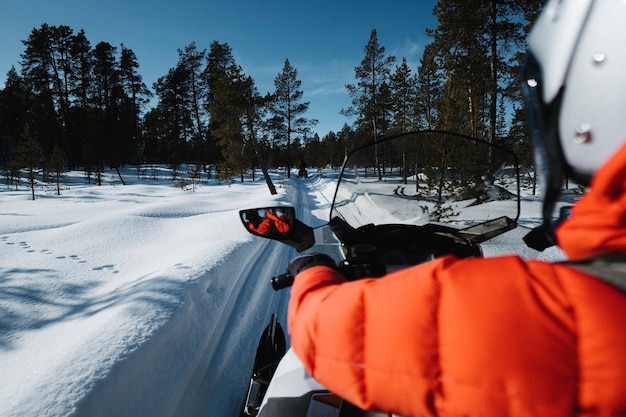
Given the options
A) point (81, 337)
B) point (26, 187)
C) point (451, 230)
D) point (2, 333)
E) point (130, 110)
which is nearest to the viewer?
point (451, 230)

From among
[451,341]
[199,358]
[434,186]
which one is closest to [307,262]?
[451,341]

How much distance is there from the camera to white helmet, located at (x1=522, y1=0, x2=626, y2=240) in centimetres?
78

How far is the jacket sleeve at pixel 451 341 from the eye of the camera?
52cm

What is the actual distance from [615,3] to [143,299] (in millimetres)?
3413

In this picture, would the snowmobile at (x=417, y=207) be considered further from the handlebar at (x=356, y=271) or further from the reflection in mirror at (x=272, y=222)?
the handlebar at (x=356, y=271)

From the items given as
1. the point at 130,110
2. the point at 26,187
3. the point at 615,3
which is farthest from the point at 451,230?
the point at 130,110

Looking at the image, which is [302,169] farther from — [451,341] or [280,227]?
[451,341]

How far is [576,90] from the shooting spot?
918mm

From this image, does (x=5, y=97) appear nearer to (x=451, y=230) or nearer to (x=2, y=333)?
(x=2, y=333)

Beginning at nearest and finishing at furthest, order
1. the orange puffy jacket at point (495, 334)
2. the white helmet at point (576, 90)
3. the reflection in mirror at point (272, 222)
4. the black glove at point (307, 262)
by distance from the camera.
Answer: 1. the orange puffy jacket at point (495, 334)
2. the white helmet at point (576, 90)
3. the black glove at point (307, 262)
4. the reflection in mirror at point (272, 222)

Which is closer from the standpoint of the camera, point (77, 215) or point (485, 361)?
point (485, 361)

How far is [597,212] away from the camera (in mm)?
601

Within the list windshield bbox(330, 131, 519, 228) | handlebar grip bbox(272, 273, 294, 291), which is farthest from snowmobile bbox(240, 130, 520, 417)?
handlebar grip bbox(272, 273, 294, 291)

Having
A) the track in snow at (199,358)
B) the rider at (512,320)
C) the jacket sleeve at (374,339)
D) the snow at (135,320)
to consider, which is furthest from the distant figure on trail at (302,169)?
the jacket sleeve at (374,339)
